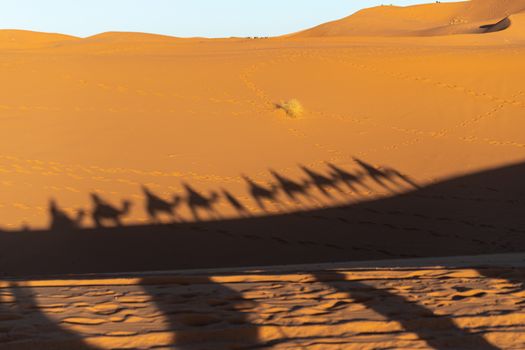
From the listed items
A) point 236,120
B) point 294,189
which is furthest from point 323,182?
point 236,120

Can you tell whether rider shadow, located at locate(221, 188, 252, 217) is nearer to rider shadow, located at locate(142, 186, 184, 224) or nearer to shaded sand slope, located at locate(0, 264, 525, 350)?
rider shadow, located at locate(142, 186, 184, 224)

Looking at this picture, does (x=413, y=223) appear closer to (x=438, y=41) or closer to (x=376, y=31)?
(x=438, y=41)

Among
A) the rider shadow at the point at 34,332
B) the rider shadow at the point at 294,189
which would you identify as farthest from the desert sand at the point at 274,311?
the rider shadow at the point at 294,189

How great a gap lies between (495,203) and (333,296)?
6136mm

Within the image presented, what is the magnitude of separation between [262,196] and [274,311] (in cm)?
592

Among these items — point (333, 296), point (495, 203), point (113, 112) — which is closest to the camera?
point (333, 296)

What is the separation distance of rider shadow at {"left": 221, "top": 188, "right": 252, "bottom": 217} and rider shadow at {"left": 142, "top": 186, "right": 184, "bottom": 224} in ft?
2.43

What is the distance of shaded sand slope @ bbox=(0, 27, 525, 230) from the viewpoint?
10.8 metres

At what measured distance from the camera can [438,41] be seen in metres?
27.6

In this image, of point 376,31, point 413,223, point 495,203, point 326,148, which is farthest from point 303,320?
point 376,31

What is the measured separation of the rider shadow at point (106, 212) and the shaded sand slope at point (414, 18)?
42.6 metres

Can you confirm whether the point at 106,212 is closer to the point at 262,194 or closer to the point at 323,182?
the point at 262,194

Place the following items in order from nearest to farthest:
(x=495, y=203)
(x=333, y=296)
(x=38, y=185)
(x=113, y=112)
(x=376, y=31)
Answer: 1. (x=333, y=296)
2. (x=495, y=203)
3. (x=38, y=185)
4. (x=113, y=112)
5. (x=376, y=31)

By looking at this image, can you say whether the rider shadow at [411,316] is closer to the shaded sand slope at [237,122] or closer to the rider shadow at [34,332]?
the rider shadow at [34,332]
